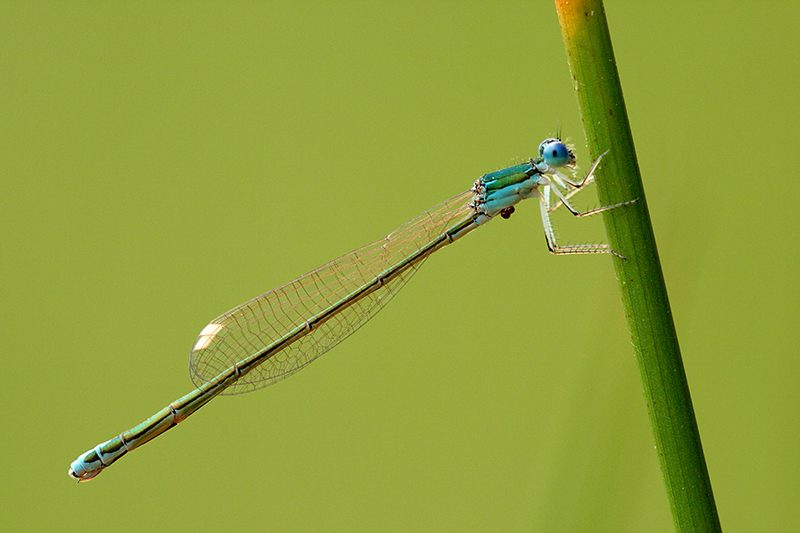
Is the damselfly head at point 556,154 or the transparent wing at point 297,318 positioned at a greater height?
the damselfly head at point 556,154

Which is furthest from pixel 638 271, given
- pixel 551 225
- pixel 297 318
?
pixel 297 318

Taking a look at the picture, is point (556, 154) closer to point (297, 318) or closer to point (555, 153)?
point (555, 153)

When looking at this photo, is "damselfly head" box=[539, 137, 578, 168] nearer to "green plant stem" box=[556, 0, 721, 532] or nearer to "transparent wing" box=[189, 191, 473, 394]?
"transparent wing" box=[189, 191, 473, 394]

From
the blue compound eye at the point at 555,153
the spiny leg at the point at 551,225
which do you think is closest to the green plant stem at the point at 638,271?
the spiny leg at the point at 551,225

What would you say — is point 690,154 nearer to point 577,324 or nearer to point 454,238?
point 577,324

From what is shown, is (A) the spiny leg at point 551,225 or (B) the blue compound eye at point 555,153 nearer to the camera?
(A) the spiny leg at point 551,225

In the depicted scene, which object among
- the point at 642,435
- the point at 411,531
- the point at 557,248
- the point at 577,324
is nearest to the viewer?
the point at 642,435

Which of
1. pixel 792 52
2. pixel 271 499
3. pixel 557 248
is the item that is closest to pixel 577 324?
pixel 557 248

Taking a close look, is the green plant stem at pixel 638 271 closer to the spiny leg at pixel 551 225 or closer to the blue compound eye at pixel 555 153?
the spiny leg at pixel 551 225
